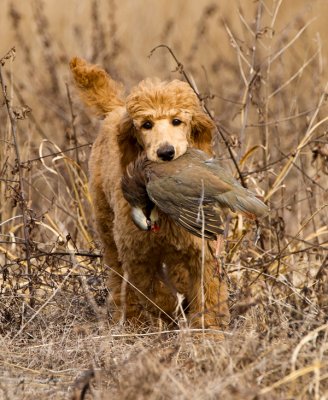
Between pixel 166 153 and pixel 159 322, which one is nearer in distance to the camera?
pixel 166 153

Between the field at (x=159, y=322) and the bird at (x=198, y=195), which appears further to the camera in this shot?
the bird at (x=198, y=195)

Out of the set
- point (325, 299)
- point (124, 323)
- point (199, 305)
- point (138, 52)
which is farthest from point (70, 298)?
point (138, 52)

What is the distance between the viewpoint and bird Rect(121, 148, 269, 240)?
14.4 ft

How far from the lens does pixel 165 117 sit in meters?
5.02

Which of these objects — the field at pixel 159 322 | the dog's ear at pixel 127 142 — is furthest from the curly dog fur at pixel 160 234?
the field at pixel 159 322

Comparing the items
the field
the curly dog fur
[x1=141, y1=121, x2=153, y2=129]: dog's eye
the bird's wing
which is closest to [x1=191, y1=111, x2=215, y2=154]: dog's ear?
the curly dog fur

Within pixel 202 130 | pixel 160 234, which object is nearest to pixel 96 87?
pixel 202 130

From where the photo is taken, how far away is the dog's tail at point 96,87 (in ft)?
19.9

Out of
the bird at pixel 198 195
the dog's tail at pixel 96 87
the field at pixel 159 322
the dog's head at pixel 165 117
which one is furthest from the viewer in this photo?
the dog's tail at pixel 96 87

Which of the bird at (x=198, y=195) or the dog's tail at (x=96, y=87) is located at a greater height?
the dog's tail at (x=96, y=87)

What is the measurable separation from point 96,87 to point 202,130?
3.76 feet

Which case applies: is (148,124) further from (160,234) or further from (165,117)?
(160,234)

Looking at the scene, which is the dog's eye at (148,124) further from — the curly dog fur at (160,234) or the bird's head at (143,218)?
the bird's head at (143,218)

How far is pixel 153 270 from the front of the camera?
17.5 feet
